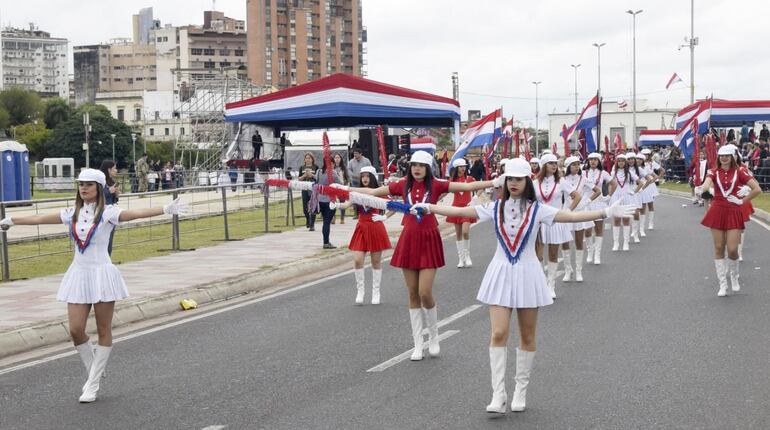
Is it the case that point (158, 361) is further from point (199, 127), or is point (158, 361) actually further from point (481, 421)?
point (199, 127)

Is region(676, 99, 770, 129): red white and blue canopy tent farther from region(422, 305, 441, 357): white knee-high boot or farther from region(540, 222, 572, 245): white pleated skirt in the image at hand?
region(422, 305, 441, 357): white knee-high boot

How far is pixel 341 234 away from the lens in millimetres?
25875

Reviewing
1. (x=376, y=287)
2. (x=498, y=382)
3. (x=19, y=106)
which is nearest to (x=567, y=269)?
(x=376, y=287)

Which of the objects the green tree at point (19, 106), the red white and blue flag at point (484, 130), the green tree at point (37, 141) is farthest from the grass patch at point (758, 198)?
the green tree at point (19, 106)

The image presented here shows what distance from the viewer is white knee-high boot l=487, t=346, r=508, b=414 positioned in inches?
303

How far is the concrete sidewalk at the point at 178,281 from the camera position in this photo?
38.9ft

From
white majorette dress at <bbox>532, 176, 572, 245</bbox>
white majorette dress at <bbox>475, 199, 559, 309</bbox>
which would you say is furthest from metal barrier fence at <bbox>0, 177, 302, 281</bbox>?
white majorette dress at <bbox>475, 199, 559, 309</bbox>

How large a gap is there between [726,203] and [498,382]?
7.63 meters

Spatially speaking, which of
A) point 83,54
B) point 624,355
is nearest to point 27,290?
point 624,355

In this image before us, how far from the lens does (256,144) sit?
48.2 m

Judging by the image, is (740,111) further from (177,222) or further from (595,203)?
(177,222)

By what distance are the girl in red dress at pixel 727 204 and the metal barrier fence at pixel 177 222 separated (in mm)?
7676

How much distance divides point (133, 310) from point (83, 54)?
171 m

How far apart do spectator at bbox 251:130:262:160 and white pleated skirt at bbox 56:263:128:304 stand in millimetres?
39366
